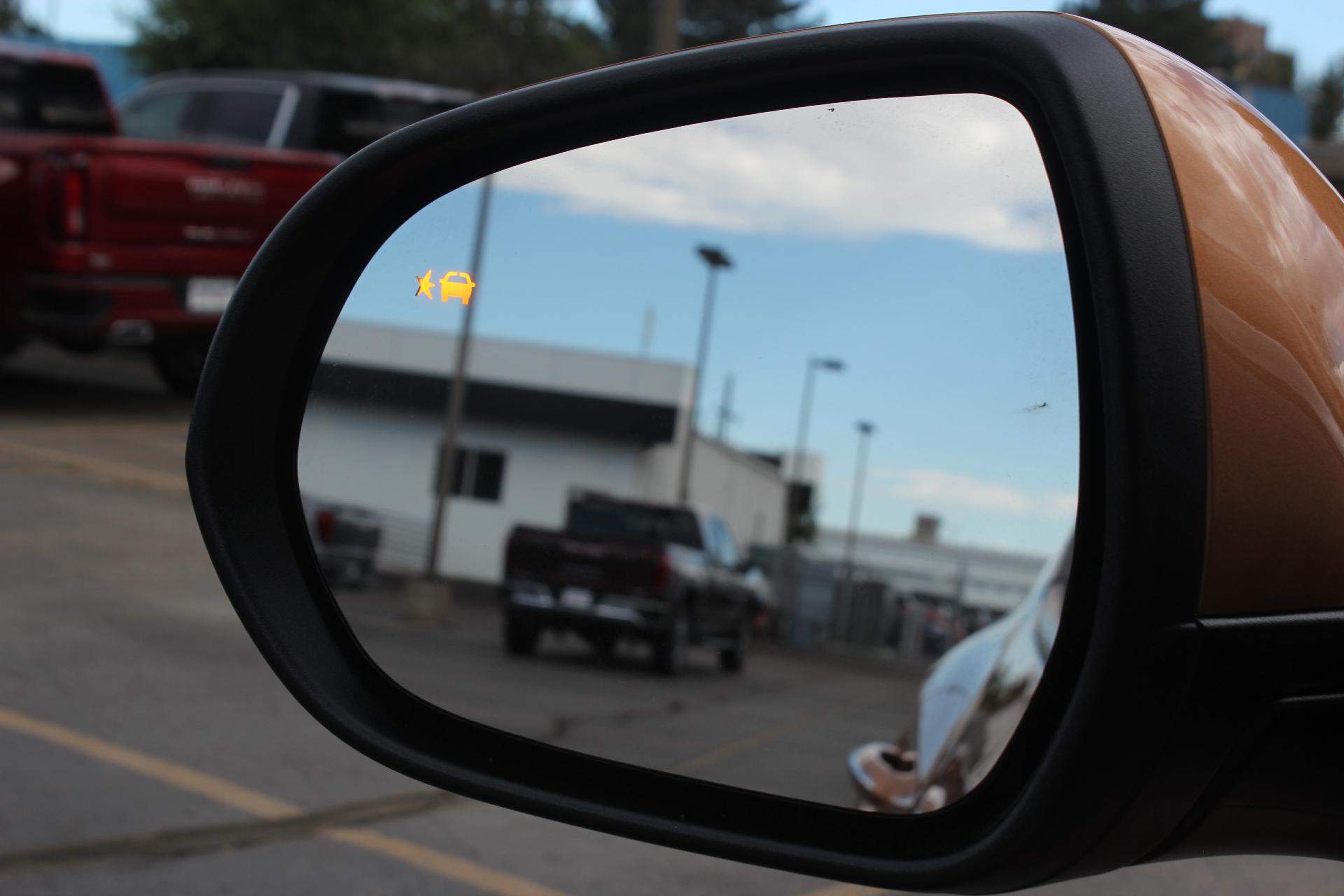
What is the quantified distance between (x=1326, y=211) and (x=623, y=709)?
1.01 metres

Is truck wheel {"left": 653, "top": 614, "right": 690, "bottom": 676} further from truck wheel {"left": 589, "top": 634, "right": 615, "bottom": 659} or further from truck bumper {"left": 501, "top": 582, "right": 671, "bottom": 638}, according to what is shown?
truck wheel {"left": 589, "top": 634, "right": 615, "bottom": 659}

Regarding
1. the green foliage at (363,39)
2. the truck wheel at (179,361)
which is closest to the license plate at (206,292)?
the truck wheel at (179,361)

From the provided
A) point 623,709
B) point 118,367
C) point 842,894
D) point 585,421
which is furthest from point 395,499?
point 118,367

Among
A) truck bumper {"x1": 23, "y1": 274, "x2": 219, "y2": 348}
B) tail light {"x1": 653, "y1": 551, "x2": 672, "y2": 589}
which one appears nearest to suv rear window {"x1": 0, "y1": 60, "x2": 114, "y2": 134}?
truck bumper {"x1": 23, "y1": 274, "x2": 219, "y2": 348}

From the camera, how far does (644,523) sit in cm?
955

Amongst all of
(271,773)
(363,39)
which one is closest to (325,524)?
(271,773)

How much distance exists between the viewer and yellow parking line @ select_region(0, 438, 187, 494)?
12469 mm

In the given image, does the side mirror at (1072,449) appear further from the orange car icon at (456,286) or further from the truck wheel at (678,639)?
the truck wheel at (678,639)

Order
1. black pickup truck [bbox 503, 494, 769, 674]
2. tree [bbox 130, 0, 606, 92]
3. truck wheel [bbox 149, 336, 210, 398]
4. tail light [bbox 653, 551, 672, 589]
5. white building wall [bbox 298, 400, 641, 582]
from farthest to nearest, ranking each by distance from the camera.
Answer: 1. tree [bbox 130, 0, 606, 92]
2. truck wheel [bbox 149, 336, 210, 398]
3. tail light [bbox 653, 551, 672, 589]
4. black pickup truck [bbox 503, 494, 769, 674]
5. white building wall [bbox 298, 400, 641, 582]

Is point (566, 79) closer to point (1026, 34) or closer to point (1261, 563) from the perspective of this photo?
point (1026, 34)

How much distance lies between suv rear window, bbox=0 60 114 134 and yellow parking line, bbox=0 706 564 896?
7.15 meters

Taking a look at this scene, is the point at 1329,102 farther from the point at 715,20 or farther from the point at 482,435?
the point at 482,435

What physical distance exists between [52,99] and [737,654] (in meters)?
6.95

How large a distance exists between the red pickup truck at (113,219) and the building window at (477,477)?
20.7 feet
